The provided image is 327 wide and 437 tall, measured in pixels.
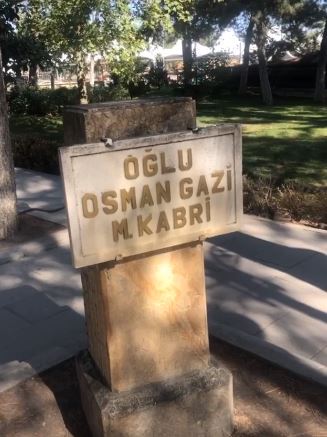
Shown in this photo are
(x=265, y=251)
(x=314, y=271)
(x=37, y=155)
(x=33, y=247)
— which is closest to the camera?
(x=314, y=271)

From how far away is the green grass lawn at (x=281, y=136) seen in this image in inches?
389

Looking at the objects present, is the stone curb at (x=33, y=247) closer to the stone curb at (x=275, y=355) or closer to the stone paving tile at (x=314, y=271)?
the stone paving tile at (x=314, y=271)

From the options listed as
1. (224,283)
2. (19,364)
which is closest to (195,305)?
(19,364)

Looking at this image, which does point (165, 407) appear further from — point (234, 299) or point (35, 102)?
point (35, 102)

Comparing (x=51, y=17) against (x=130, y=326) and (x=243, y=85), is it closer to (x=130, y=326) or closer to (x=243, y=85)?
(x=130, y=326)

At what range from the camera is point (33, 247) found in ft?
20.5

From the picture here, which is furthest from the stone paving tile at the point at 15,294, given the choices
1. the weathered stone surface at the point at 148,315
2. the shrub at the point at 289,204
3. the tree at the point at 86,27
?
the tree at the point at 86,27

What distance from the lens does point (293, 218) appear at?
269 inches

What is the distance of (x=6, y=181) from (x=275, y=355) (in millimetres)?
4267

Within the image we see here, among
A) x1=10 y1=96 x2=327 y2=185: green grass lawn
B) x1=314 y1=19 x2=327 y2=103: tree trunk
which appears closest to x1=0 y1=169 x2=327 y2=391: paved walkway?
→ x1=10 y1=96 x2=327 y2=185: green grass lawn

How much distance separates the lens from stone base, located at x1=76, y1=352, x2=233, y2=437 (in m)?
2.48

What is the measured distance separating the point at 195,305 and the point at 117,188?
748mm

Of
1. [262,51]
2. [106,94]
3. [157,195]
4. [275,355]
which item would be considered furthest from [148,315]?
[262,51]

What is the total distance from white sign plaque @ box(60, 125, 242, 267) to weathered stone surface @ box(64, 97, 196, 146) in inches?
4.7
